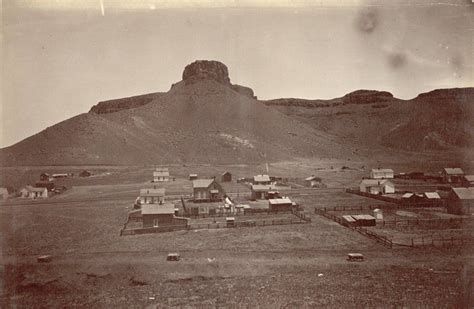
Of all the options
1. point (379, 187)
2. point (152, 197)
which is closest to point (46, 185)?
point (152, 197)

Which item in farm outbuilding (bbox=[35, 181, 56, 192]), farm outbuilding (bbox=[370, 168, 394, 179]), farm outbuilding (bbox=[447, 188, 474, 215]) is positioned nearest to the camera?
farm outbuilding (bbox=[447, 188, 474, 215])

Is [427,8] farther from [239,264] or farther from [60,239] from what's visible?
[60,239]

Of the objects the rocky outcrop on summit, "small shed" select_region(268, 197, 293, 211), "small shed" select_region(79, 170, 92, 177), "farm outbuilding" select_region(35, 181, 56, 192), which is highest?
the rocky outcrop on summit

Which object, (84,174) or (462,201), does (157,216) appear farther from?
(84,174)

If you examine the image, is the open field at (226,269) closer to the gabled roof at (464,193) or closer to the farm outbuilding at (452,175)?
the gabled roof at (464,193)

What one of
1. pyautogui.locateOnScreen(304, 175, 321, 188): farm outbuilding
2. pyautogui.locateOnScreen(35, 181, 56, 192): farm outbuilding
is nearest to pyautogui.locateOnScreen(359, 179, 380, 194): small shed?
pyautogui.locateOnScreen(304, 175, 321, 188): farm outbuilding

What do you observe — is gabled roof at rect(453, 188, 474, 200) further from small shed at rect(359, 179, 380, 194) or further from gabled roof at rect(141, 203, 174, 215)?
gabled roof at rect(141, 203, 174, 215)

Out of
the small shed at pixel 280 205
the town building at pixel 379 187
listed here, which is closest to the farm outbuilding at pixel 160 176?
the small shed at pixel 280 205

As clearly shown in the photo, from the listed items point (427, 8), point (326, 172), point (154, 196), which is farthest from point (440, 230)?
point (326, 172)
